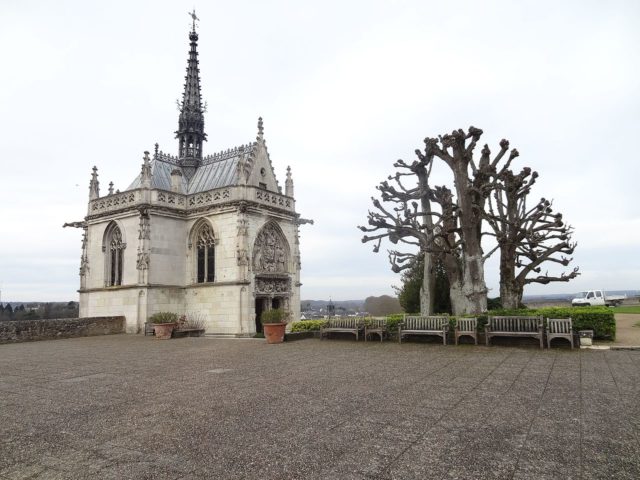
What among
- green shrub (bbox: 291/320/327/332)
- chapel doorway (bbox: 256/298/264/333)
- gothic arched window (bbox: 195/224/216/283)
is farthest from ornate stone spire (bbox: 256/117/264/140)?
green shrub (bbox: 291/320/327/332)

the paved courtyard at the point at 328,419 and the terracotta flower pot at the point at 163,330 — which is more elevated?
the terracotta flower pot at the point at 163,330

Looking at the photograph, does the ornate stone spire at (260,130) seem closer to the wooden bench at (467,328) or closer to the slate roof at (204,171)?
the slate roof at (204,171)

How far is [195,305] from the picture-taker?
2509cm

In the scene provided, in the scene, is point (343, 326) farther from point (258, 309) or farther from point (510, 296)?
point (258, 309)

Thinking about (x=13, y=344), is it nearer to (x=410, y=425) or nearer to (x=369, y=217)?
(x=369, y=217)

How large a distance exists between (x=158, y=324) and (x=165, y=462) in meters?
16.8

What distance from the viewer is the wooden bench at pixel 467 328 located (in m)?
15.5

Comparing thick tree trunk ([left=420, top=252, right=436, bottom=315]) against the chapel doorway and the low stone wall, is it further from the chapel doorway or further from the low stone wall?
the low stone wall

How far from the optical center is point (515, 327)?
1497cm

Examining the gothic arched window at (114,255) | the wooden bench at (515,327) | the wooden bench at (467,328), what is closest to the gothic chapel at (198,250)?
the gothic arched window at (114,255)

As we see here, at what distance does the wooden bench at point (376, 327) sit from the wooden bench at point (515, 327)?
12.8 ft

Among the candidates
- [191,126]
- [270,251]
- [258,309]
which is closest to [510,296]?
[270,251]

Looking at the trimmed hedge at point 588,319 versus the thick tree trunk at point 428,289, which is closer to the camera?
the trimmed hedge at point 588,319

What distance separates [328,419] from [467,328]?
10.4 metres
